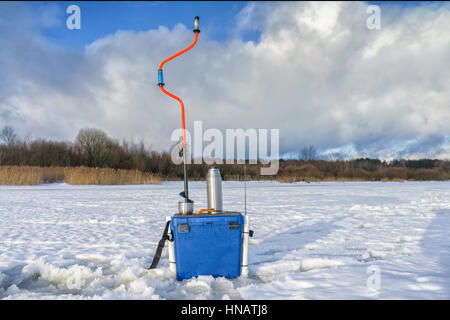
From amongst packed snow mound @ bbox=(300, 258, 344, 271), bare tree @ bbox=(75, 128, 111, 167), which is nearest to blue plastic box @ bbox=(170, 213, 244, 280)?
packed snow mound @ bbox=(300, 258, 344, 271)

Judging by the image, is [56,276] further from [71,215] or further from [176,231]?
[71,215]

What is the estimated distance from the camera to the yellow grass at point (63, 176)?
57.6 ft

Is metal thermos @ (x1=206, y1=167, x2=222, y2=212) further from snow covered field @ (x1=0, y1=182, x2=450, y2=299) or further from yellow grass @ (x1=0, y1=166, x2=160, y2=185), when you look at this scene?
yellow grass @ (x1=0, y1=166, x2=160, y2=185)

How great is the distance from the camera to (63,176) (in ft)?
64.5

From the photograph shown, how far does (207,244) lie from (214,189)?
501 millimetres

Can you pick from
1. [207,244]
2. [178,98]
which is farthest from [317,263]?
[178,98]

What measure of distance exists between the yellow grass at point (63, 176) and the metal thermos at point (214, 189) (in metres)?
17.5

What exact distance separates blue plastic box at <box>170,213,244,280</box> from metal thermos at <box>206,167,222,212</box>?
0.98 feet

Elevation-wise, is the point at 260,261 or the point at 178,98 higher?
the point at 178,98

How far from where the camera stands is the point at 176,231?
7.74ft
